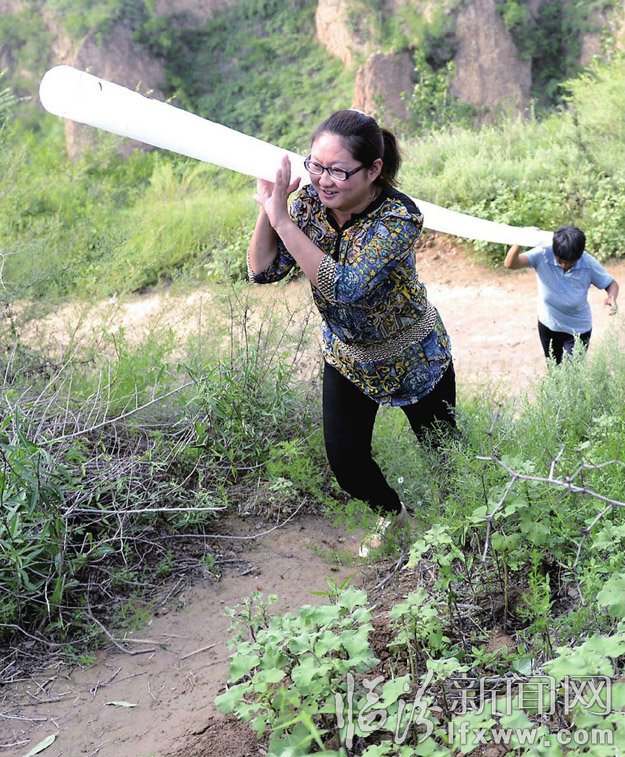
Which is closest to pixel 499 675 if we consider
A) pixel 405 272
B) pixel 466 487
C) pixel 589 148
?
pixel 466 487

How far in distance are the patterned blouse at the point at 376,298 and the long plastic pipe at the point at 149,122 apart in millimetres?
190

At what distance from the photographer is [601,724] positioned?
1833 mm

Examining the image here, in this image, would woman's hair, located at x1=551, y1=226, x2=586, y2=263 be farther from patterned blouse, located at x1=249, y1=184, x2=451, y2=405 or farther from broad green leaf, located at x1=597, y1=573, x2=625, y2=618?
broad green leaf, located at x1=597, y1=573, x2=625, y2=618

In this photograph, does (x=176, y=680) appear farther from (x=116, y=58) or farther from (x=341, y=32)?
(x=116, y=58)

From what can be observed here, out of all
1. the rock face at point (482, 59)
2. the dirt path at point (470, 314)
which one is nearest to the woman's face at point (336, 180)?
the dirt path at point (470, 314)

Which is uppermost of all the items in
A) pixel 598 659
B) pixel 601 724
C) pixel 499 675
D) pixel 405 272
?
pixel 405 272

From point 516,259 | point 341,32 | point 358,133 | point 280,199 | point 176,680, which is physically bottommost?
point 176,680

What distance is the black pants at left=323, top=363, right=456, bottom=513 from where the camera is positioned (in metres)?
3.25

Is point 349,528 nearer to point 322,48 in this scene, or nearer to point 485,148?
point 485,148

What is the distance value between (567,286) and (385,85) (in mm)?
11784

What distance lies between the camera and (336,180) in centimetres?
283

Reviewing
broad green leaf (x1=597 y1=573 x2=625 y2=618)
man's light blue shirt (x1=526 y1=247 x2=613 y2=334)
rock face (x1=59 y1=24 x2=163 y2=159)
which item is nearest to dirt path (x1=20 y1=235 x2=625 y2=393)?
man's light blue shirt (x1=526 y1=247 x2=613 y2=334)

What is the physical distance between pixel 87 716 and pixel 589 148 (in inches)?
319

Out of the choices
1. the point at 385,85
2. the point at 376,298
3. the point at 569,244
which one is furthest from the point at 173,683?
the point at 385,85
